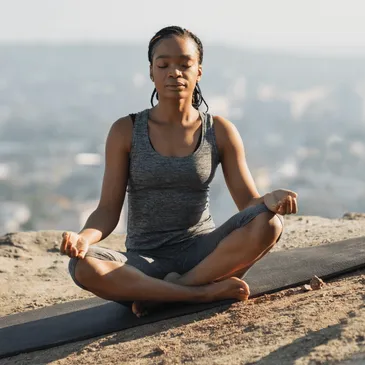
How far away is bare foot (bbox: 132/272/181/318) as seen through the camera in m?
4.37

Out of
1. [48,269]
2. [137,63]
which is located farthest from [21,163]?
[48,269]

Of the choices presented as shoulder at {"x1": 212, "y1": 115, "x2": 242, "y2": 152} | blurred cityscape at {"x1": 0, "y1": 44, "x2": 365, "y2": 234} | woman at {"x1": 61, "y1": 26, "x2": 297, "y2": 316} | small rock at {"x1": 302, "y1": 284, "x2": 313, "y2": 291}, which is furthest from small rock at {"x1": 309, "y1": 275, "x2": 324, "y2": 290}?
blurred cityscape at {"x1": 0, "y1": 44, "x2": 365, "y2": 234}

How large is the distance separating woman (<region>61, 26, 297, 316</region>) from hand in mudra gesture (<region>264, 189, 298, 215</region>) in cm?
6

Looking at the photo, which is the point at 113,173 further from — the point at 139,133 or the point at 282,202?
the point at 282,202

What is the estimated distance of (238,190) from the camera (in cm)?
445

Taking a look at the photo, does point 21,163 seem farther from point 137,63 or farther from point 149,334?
point 149,334

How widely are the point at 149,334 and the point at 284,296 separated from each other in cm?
79

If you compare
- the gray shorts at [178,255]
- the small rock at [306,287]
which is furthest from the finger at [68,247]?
the small rock at [306,287]

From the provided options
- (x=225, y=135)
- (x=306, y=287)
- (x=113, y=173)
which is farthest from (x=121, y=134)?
(x=306, y=287)

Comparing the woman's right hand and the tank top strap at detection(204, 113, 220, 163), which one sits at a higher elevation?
the tank top strap at detection(204, 113, 220, 163)

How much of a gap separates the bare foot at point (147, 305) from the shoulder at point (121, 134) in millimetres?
686

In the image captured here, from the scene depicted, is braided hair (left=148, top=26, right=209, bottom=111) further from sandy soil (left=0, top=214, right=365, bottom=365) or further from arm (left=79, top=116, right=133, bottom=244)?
sandy soil (left=0, top=214, right=365, bottom=365)

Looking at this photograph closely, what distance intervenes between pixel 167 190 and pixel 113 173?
29 cm

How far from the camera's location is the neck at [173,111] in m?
4.44
